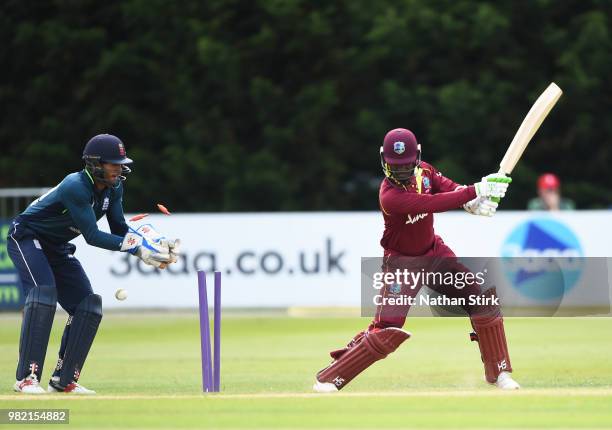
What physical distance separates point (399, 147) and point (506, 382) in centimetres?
181

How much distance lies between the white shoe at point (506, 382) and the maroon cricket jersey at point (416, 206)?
3.38 feet

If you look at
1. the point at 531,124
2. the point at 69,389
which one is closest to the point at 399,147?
the point at 531,124

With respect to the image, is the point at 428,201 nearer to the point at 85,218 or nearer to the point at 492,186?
the point at 492,186

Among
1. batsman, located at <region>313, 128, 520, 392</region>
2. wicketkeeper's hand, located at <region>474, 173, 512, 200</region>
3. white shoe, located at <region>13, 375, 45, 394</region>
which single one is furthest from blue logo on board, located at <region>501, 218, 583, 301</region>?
white shoe, located at <region>13, 375, 45, 394</region>

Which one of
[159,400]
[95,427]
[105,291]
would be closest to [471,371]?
[159,400]

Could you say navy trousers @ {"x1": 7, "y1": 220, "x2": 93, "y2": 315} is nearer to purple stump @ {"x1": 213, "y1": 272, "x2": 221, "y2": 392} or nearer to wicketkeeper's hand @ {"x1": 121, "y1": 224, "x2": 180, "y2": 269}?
wicketkeeper's hand @ {"x1": 121, "y1": 224, "x2": 180, "y2": 269}

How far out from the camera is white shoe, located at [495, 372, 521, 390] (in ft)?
29.8

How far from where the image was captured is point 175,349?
13914 millimetres

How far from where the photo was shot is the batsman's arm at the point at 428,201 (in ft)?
28.7

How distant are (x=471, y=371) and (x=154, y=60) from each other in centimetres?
1498

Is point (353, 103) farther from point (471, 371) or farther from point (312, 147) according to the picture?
point (471, 371)

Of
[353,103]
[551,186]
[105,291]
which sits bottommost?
[105,291]

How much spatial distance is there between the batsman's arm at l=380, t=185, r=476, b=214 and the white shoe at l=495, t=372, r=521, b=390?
127cm

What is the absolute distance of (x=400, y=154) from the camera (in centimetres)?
885
